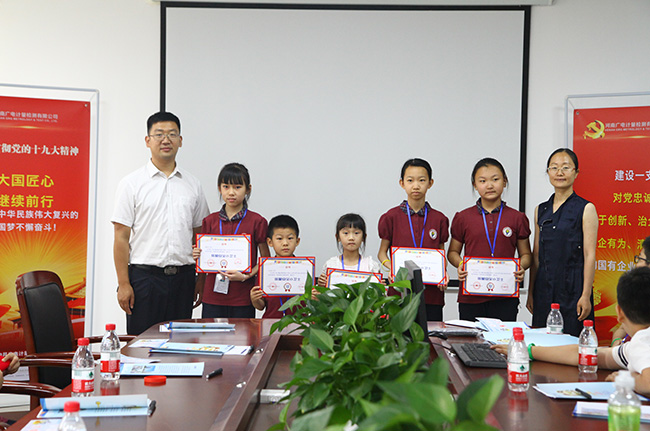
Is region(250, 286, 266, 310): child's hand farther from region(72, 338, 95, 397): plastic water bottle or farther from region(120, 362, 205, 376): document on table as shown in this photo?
region(72, 338, 95, 397): plastic water bottle

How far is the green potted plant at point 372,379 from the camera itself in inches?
24.6

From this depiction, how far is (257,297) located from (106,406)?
1861 mm

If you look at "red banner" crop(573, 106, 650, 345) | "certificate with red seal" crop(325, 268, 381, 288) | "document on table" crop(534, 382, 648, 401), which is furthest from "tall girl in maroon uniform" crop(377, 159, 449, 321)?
"document on table" crop(534, 382, 648, 401)

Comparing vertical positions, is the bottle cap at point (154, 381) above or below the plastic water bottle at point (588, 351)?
below

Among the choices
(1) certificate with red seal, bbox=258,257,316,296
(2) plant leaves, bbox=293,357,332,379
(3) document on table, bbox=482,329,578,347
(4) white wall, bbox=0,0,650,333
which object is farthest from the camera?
(4) white wall, bbox=0,0,650,333

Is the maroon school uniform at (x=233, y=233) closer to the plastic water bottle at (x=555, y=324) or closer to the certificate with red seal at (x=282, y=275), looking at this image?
the certificate with red seal at (x=282, y=275)

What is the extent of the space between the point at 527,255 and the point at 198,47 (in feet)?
9.21

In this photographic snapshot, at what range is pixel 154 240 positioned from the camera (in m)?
3.50

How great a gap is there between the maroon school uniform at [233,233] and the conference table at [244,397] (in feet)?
3.40

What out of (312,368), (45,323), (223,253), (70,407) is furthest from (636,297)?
(45,323)

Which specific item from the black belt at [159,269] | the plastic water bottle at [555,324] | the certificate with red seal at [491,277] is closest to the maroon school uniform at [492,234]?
the certificate with red seal at [491,277]

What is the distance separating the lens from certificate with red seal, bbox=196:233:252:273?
3.39 metres

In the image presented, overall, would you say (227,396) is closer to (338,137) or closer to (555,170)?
(555,170)

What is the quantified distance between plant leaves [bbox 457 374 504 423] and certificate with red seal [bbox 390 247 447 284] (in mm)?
2680
